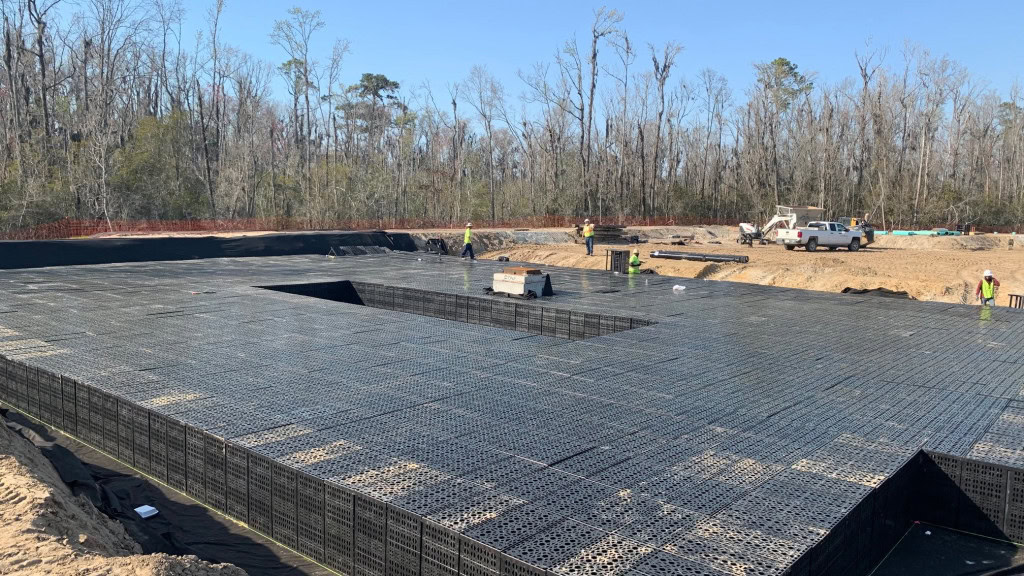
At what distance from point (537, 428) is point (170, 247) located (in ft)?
58.1

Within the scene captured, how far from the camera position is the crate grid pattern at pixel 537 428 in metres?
3.00

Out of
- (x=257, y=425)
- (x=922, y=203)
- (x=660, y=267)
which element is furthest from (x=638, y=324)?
(x=922, y=203)

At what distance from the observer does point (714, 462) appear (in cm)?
376

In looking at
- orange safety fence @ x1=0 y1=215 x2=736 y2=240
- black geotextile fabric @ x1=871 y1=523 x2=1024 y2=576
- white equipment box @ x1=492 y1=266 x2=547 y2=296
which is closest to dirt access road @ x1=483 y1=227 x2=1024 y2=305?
orange safety fence @ x1=0 y1=215 x2=736 y2=240

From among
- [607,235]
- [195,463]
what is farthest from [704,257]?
[195,463]

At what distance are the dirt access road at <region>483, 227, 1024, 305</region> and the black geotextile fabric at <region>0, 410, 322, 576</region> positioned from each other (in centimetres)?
1637

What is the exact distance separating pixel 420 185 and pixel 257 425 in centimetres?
4527

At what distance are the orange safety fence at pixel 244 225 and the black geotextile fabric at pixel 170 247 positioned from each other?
646cm

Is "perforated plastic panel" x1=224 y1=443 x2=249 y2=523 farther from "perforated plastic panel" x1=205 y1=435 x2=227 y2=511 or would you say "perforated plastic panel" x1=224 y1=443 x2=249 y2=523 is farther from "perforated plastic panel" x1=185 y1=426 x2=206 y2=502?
"perforated plastic panel" x1=185 y1=426 x2=206 y2=502

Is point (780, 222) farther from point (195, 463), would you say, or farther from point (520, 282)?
point (195, 463)

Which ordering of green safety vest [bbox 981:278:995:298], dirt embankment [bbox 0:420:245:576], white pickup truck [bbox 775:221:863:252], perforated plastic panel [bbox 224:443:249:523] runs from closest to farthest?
1. dirt embankment [bbox 0:420:245:576]
2. perforated plastic panel [bbox 224:443:249:523]
3. green safety vest [bbox 981:278:995:298]
4. white pickup truck [bbox 775:221:863:252]

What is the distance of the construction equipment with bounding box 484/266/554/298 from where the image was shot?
10688 mm

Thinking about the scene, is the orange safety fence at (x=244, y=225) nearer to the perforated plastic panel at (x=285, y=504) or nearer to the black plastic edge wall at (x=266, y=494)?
the black plastic edge wall at (x=266, y=494)

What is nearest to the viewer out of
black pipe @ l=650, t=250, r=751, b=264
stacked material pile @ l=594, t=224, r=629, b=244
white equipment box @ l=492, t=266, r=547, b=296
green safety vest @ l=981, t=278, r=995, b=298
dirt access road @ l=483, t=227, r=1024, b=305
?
white equipment box @ l=492, t=266, r=547, b=296
